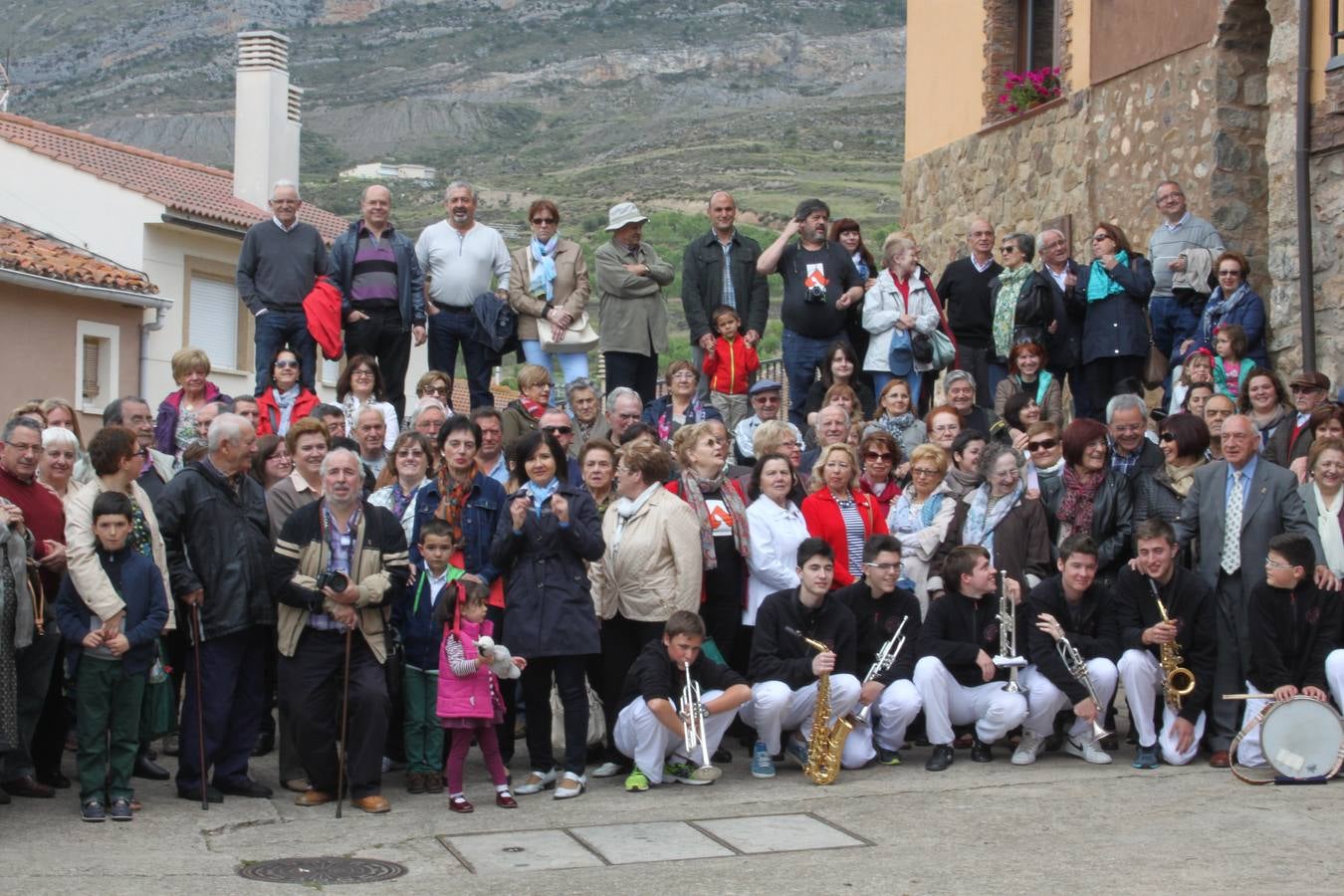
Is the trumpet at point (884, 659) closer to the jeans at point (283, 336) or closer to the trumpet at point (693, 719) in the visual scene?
the trumpet at point (693, 719)

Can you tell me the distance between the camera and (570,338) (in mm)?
13359

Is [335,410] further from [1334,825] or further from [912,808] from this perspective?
[1334,825]

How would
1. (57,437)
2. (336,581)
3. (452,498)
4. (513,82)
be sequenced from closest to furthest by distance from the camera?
Result: (336,581) < (57,437) < (452,498) < (513,82)

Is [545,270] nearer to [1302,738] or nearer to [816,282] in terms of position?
[816,282]

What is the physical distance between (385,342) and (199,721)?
16.5 feet

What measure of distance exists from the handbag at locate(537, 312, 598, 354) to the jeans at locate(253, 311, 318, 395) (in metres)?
1.69

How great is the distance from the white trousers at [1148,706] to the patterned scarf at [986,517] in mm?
1001

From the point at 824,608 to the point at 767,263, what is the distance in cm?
435

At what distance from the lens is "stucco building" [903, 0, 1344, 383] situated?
527 inches

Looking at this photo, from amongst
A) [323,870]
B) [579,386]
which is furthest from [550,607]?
[579,386]

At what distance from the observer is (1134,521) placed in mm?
10133

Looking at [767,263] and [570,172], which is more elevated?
[570,172]

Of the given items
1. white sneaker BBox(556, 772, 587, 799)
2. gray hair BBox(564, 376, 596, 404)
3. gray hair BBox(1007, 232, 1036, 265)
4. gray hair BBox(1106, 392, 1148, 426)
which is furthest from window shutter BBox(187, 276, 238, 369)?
white sneaker BBox(556, 772, 587, 799)

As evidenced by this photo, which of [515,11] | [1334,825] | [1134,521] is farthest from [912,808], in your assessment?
[515,11]
